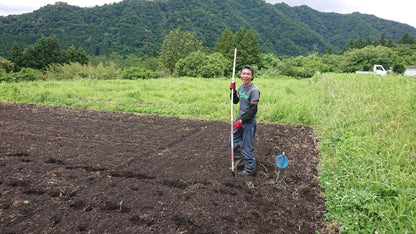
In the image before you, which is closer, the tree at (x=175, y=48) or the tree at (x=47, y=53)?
the tree at (x=47, y=53)

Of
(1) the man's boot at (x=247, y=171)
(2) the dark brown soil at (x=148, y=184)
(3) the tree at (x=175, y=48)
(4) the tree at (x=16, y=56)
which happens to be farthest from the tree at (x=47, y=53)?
(1) the man's boot at (x=247, y=171)

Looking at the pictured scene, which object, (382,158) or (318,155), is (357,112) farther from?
(382,158)

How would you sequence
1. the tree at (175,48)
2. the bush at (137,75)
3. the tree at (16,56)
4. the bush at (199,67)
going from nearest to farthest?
1. the bush at (199,67)
2. the bush at (137,75)
3. the tree at (16,56)
4. the tree at (175,48)

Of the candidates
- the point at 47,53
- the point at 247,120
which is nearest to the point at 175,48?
the point at 47,53

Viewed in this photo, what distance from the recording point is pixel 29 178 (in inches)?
137

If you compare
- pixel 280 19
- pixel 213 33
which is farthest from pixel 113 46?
pixel 280 19

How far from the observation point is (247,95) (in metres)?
3.64

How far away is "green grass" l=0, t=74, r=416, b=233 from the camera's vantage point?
272 cm

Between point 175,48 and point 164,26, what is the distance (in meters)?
31.0

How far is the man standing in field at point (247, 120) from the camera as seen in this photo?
11.7 ft

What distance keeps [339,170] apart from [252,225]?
5.99 feet

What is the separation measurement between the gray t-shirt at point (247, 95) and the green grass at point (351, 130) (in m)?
1.58

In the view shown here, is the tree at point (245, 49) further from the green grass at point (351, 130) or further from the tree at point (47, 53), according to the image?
the green grass at point (351, 130)

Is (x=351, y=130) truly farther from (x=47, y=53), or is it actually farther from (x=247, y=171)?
(x=47, y=53)
